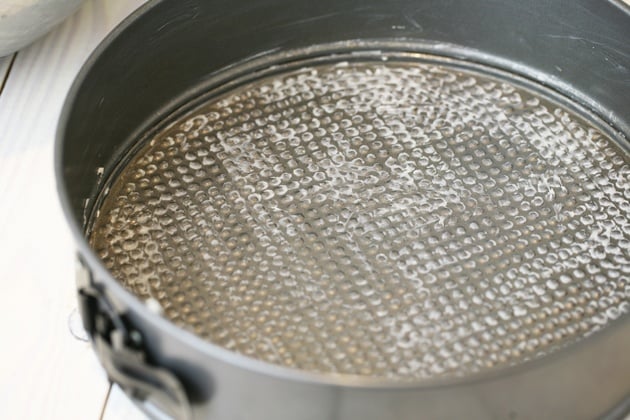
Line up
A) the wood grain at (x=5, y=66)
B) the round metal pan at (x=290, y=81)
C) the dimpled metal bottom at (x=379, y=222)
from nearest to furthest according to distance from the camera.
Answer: the round metal pan at (x=290, y=81)
the dimpled metal bottom at (x=379, y=222)
the wood grain at (x=5, y=66)

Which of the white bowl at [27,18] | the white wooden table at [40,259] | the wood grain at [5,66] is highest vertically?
the white bowl at [27,18]

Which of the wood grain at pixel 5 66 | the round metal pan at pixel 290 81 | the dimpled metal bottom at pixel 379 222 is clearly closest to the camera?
the round metal pan at pixel 290 81

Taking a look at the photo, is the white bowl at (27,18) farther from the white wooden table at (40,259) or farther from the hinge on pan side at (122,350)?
the hinge on pan side at (122,350)

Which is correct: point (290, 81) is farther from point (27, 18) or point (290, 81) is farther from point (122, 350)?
point (122, 350)

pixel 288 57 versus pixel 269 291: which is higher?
pixel 288 57

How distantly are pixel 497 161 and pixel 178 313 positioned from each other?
0.30m

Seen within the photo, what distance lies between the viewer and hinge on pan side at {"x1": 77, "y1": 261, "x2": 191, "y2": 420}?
1.84ft

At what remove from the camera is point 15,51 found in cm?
88

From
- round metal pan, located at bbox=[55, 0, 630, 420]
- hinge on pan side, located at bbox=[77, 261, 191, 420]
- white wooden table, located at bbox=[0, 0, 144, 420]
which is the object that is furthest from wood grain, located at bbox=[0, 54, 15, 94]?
hinge on pan side, located at bbox=[77, 261, 191, 420]

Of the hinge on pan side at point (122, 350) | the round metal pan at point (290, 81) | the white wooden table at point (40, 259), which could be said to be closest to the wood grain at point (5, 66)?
the white wooden table at point (40, 259)

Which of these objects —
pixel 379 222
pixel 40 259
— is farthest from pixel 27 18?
pixel 379 222

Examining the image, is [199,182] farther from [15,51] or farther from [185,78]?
[15,51]

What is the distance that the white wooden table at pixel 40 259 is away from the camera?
686mm

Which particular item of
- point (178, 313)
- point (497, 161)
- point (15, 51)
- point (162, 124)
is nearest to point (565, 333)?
point (497, 161)
